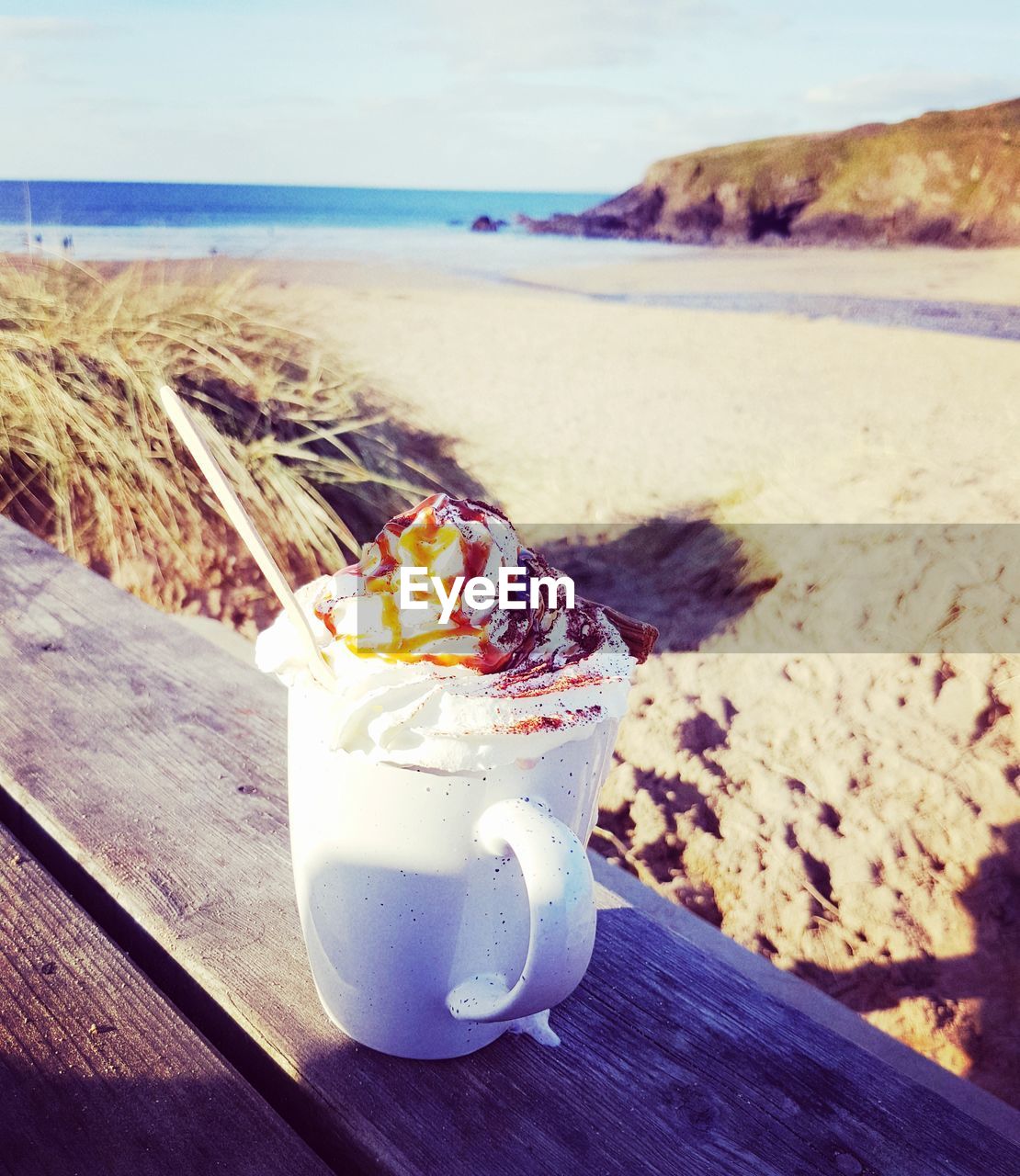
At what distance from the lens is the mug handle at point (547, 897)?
0.36m

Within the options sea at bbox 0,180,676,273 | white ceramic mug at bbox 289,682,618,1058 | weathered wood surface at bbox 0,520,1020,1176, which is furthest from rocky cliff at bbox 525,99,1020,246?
white ceramic mug at bbox 289,682,618,1058

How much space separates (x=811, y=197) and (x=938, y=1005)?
48.0ft

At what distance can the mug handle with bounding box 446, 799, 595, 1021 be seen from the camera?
356mm

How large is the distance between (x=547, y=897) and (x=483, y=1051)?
0.55ft

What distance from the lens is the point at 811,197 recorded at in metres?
13.9

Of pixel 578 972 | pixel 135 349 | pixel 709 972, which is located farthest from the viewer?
pixel 135 349

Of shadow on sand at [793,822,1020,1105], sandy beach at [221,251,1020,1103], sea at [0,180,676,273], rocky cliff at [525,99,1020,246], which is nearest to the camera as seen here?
shadow on sand at [793,822,1020,1105]

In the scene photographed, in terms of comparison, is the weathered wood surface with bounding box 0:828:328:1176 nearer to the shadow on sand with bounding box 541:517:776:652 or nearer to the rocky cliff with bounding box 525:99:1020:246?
the shadow on sand with bounding box 541:517:776:652

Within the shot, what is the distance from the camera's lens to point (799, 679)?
208 cm

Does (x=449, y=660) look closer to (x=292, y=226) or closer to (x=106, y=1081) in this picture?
(x=106, y=1081)

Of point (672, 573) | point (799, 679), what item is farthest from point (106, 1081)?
point (672, 573)

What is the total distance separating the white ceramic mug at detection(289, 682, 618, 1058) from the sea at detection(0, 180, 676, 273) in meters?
3.02

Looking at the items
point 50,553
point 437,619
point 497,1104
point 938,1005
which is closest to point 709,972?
point 497,1104

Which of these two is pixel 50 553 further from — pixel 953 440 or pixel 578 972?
pixel 953 440
